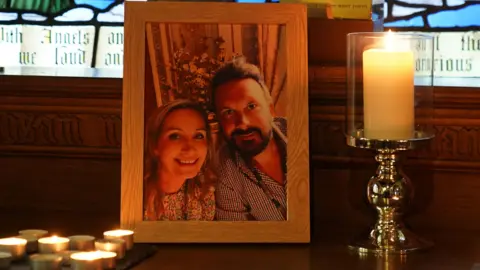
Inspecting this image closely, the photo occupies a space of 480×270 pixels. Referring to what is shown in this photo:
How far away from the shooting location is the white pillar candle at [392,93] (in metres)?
1.07

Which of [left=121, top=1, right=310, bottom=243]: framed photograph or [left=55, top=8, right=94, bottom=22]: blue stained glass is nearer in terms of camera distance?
[left=121, top=1, right=310, bottom=243]: framed photograph

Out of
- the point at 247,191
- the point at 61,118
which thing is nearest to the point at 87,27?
the point at 61,118

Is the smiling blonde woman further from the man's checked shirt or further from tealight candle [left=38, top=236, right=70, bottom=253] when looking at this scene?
tealight candle [left=38, top=236, right=70, bottom=253]

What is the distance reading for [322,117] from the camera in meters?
1.26

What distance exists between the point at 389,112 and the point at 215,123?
8.7 inches

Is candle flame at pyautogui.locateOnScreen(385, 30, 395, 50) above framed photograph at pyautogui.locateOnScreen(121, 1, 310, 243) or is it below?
above

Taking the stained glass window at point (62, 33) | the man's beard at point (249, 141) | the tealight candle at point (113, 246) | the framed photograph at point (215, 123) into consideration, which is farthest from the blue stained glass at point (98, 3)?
the tealight candle at point (113, 246)

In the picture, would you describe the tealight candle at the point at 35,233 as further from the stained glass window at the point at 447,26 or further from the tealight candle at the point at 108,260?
the stained glass window at the point at 447,26

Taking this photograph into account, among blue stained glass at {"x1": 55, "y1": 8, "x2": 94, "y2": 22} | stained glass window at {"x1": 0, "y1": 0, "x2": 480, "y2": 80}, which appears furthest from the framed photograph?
blue stained glass at {"x1": 55, "y1": 8, "x2": 94, "y2": 22}

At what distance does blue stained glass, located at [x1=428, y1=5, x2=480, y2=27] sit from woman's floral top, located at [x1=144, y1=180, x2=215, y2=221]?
59 centimetres

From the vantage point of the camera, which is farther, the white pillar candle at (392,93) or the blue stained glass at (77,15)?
the blue stained glass at (77,15)

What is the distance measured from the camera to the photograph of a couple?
111 centimetres

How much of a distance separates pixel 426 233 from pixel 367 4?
33 centimetres

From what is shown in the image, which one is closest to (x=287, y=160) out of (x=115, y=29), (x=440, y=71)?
(x=440, y=71)
